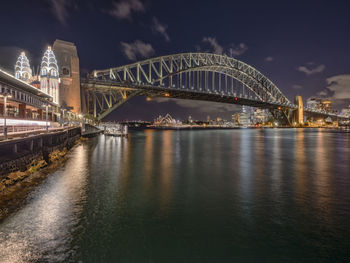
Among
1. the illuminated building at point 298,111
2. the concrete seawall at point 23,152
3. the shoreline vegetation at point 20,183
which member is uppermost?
the illuminated building at point 298,111

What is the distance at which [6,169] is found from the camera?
8.14 meters

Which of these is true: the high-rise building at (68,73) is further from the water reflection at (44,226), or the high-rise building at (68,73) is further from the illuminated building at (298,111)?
the illuminated building at (298,111)

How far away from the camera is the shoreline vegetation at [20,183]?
6.08 meters

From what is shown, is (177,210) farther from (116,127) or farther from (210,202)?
(116,127)

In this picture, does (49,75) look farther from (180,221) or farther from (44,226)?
(180,221)

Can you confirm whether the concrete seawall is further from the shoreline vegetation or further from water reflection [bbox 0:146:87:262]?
water reflection [bbox 0:146:87:262]

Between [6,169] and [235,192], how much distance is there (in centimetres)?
822

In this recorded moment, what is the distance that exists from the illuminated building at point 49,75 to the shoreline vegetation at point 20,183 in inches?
853

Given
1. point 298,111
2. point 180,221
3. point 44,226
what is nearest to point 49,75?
point 44,226

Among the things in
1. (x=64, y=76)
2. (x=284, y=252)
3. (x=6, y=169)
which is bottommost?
(x=284, y=252)

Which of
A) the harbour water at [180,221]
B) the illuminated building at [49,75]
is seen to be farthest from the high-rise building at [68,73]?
the harbour water at [180,221]

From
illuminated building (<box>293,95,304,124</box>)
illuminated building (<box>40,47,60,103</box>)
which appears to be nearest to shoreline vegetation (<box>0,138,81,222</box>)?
illuminated building (<box>40,47,60,103</box>)

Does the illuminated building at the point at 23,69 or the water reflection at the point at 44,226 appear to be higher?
the illuminated building at the point at 23,69

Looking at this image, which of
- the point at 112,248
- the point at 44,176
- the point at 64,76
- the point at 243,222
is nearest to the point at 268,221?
the point at 243,222
